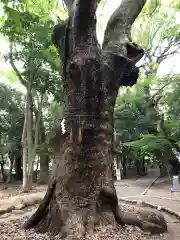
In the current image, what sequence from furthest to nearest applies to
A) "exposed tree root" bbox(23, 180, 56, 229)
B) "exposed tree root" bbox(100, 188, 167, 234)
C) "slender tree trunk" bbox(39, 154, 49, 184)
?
"slender tree trunk" bbox(39, 154, 49, 184)
"exposed tree root" bbox(23, 180, 56, 229)
"exposed tree root" bbox(100, 188, 167, 234)

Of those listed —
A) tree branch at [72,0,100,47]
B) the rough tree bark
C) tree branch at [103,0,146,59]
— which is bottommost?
the rough tree bark

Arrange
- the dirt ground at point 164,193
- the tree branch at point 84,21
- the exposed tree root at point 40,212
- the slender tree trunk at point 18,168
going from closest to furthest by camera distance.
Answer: the tree branch at point 84,21 < the exposed tree root at point 40,212 < the dirt ground at point 164,193 < the slender tree trunk at point 18,168

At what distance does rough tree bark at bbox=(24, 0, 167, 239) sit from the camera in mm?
4465

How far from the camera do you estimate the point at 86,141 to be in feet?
15.3

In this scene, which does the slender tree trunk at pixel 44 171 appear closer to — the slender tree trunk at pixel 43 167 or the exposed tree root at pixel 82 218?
the slender tree trunk at pixel 43 167

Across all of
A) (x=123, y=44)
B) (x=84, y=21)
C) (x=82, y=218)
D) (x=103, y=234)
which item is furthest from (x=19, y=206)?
(x=84, y=21)

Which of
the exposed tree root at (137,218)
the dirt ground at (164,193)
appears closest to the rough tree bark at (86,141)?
the exposed tree root at (137,218)

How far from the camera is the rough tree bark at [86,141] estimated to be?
14.6ft

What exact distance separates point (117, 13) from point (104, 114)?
2289mm

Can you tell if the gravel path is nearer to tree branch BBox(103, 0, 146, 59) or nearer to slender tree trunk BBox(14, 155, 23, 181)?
tree branch BBox(103, 0, 146, 59)

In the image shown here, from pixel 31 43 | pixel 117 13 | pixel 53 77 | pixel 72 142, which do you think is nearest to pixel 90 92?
pixel 72 142

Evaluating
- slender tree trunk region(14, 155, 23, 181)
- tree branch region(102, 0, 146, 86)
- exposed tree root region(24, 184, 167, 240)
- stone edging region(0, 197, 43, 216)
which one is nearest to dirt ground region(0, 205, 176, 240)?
exposed tree root region(24, 184, 167, 240)

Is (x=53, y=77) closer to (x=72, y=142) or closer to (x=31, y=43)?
(x=31, y=43)

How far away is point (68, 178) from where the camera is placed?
458 centimetres
